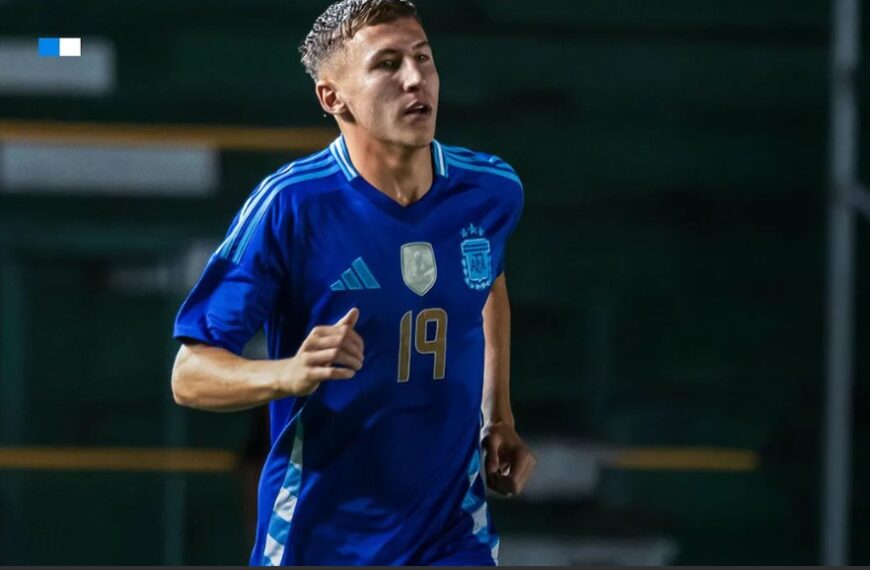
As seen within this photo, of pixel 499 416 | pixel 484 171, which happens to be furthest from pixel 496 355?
pixel 484 171

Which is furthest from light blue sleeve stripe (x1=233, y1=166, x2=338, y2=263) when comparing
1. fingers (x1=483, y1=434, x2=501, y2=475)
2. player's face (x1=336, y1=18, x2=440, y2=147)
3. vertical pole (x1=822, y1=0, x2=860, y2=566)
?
vertical pole (x1=822, y1=0, x2=860, y2=566)

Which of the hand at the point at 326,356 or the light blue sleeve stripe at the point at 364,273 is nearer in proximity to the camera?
the hand at the point at 326,356

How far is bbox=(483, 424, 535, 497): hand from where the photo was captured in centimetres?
304

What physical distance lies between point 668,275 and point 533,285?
50 cm

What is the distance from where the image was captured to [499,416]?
10.6 ft

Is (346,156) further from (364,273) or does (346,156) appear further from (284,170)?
(364,273)

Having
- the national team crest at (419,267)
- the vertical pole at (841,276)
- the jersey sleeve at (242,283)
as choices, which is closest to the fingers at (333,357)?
the jersey sleeve at (242,283)

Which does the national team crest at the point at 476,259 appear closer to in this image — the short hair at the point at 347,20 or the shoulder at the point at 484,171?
the shoulder at the point at 484,171

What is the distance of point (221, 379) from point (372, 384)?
1.04ft

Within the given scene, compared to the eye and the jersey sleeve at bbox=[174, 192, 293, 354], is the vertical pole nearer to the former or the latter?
the eye

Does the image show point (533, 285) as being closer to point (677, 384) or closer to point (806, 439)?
point (677, 384)

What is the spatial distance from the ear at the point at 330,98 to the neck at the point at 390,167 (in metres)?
0.08

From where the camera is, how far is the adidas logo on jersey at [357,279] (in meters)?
2.95

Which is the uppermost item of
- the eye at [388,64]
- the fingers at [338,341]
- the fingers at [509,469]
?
the eye at [388,64]
